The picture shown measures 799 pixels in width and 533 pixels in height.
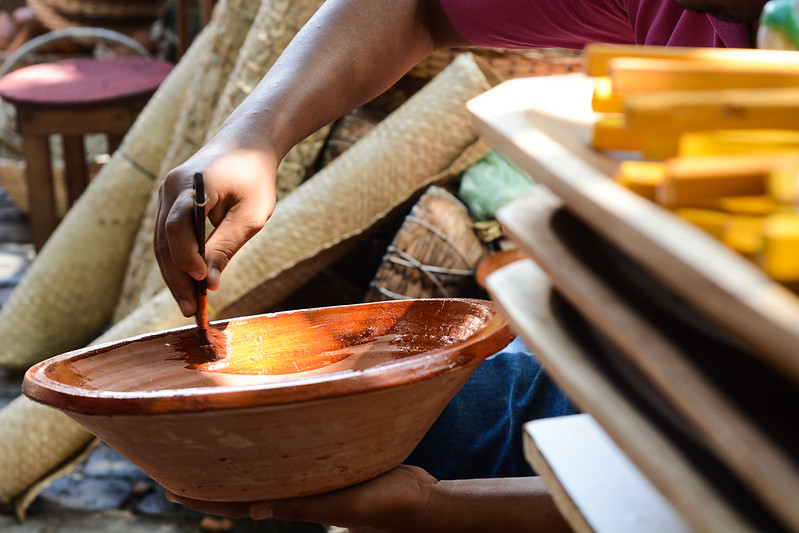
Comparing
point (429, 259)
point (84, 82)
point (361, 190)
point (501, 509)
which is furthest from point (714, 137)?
point (84, 82)

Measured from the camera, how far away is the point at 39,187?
3.39 m

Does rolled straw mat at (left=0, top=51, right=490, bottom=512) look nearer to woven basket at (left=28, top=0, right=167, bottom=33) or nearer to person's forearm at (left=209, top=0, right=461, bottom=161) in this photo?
person's forearm at (left=209, top=0, right=461, bottom=161)

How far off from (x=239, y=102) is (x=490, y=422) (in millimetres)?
1435

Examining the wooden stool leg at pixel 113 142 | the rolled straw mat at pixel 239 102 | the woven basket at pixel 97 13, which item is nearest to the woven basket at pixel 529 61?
the rolled straw mat at pixel 239 102

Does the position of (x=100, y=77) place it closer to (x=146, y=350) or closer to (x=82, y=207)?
(x=82, y=207)

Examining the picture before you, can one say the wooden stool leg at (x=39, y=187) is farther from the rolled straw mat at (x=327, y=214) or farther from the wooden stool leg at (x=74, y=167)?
the rolled straw mat at (x=327, y=214)

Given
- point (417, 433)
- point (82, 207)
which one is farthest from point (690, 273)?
point (82, 207)

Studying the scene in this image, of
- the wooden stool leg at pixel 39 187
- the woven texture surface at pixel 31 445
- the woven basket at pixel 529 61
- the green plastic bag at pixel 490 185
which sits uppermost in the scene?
the woven basket at pixel 529 61

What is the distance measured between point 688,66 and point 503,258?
1.41 metres

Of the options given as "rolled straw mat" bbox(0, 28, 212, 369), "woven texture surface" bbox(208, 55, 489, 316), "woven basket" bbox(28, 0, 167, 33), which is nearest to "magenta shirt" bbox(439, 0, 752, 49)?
"woven texture surface" bbox(208, 55, 489, 316)

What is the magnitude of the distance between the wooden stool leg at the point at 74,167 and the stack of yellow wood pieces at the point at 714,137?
326cm

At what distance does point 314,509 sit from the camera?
904 millimetres

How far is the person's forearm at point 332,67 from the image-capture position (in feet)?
3.59

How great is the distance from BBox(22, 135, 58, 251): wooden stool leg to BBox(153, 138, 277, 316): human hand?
2.56 meters
